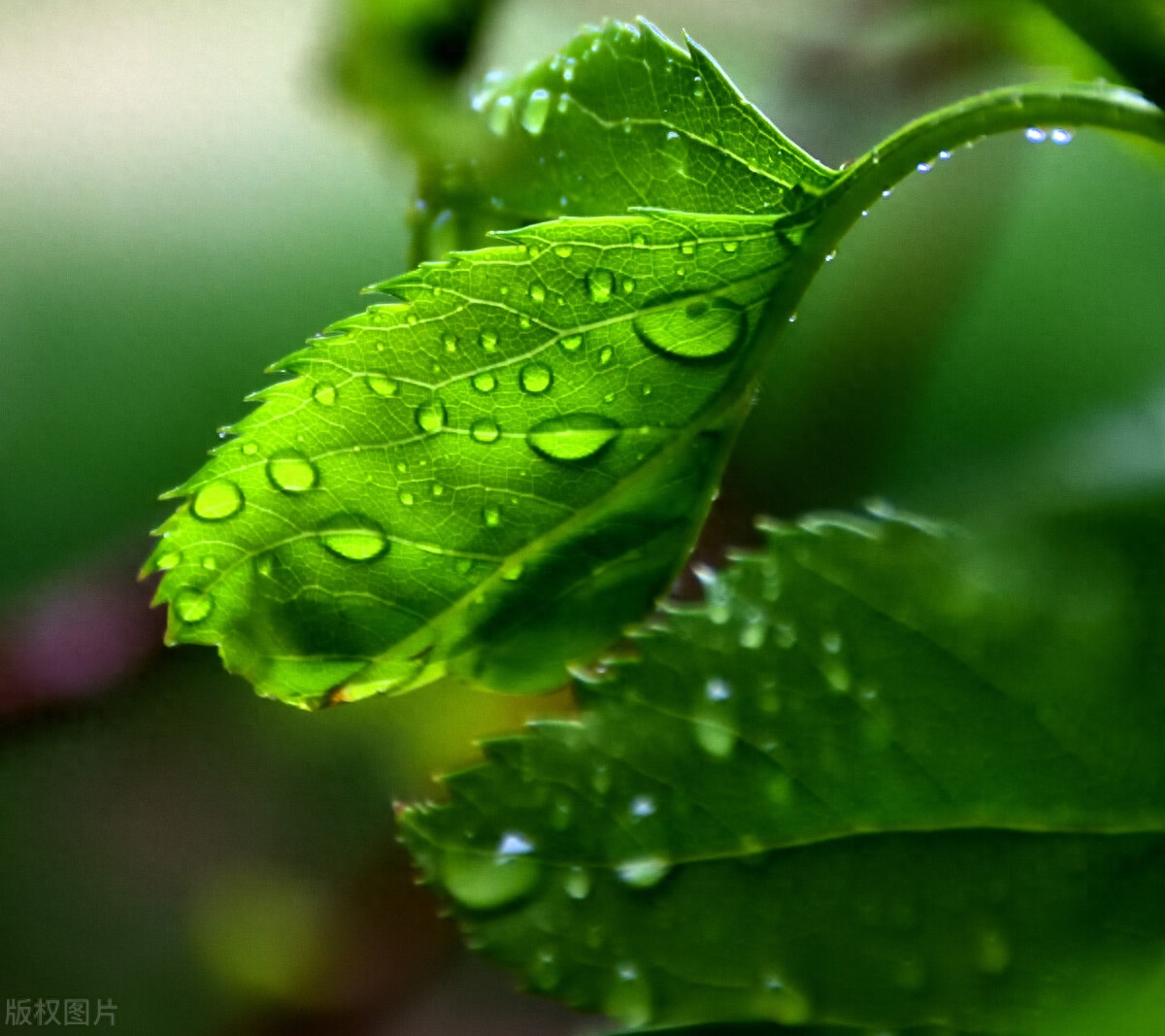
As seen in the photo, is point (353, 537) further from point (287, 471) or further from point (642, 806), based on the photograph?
point (642, 806)

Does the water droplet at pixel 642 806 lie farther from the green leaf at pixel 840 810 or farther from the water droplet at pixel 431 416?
the water droplet at pixel 431 416

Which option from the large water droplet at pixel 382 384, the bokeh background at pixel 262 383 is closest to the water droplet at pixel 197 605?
the large water droplet at pixel 382 384

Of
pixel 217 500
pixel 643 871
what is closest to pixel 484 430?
pixel 217 500

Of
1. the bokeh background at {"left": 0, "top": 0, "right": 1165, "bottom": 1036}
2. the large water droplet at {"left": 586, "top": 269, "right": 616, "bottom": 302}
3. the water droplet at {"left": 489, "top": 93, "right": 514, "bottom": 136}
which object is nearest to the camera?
the large water droplet at {"left": 586, "top": 269, "right": 616, "bottom": 302}

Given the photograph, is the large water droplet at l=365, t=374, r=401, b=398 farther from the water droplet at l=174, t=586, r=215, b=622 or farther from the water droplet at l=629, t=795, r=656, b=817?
the water droplet at l=629, t=795, r=656, b=817

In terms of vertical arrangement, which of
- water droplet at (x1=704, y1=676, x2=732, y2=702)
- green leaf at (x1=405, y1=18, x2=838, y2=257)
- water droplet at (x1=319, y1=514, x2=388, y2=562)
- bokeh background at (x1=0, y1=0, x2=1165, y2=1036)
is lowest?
water droplet at (x1=704, y1=676, x2=732, y2=702)

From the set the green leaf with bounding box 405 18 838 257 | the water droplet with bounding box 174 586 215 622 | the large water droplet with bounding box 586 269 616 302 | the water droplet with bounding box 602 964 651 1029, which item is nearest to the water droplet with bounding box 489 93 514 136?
the green leaf with bounding box 405 18 838 257

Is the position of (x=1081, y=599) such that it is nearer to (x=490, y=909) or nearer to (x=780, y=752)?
(x=780, y=752)
